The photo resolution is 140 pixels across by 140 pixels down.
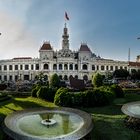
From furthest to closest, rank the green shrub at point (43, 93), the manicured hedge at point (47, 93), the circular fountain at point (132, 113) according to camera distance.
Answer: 1. the green shrub at point (43, 93)
2. the manicured hedge at point (47, 93)
3. the circular fountain at point (132, 113)

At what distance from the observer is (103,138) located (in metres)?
11.7

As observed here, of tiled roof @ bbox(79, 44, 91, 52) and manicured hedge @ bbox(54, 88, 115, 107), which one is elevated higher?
tiled roof @ bbox(79, 44, 91, 52)

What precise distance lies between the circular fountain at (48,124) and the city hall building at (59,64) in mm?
68739

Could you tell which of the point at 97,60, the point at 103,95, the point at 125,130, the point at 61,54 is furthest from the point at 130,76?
the point at 125,130

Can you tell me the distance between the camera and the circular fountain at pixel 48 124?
8.82 metres

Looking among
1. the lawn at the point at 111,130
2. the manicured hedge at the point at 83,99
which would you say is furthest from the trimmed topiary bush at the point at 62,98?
the lawn at the point at 111,130

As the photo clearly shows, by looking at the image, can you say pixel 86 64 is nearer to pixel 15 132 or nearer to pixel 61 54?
pixel 61 54

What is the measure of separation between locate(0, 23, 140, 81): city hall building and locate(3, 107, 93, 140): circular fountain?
226 feet

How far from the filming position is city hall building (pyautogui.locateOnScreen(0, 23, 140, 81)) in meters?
81.6

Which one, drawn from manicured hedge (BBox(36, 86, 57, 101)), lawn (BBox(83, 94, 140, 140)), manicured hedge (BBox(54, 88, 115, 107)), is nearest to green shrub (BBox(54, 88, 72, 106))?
manicured hedge (BBox(54, 88, 115, 107))

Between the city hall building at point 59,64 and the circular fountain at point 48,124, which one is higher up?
the city hall building at point 59,64

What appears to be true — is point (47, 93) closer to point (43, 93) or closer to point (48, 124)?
point (43, 93)

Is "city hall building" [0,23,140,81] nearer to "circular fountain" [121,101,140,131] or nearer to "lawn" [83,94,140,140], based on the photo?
"lawn" [83,94,140,140]

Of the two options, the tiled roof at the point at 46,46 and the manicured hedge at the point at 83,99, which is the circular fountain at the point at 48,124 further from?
the tiled roof at the point at 46,46
